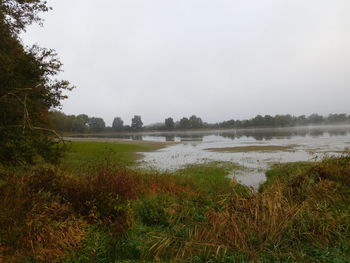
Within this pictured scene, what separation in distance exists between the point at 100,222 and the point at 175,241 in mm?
1861

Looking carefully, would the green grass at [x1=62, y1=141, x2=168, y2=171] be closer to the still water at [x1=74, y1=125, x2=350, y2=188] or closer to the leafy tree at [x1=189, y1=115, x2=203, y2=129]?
the still water at [x1=74, y1=125, x2=350, y2=188]

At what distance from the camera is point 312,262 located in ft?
11.3

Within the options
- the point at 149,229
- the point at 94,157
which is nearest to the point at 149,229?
the point at 149,229

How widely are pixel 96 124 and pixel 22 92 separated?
12832 centimetres

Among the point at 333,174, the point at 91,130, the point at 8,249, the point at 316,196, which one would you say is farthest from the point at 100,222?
the point at 91,130

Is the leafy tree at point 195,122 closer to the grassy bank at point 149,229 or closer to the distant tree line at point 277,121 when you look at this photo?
the distant tree line at point 277,121

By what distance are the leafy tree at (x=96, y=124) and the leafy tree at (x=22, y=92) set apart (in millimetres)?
124121

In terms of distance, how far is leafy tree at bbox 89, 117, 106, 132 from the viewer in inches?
5069

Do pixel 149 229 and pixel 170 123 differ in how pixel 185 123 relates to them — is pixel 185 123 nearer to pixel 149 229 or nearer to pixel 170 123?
pixel 170 123

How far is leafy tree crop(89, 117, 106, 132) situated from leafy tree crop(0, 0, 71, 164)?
124 m

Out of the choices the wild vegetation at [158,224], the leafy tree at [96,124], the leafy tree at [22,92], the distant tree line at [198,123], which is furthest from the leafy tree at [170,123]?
the wild vegetation at [158,224]

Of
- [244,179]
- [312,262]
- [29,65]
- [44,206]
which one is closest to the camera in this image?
[312,262]

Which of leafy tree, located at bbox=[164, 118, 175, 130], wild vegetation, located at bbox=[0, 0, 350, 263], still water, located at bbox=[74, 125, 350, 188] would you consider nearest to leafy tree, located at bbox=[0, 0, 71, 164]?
wild vegetation, located at bbox=[0, 0, 350, 263]

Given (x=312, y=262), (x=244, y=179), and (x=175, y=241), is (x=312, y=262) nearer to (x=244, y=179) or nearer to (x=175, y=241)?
(x=175, y=241)
